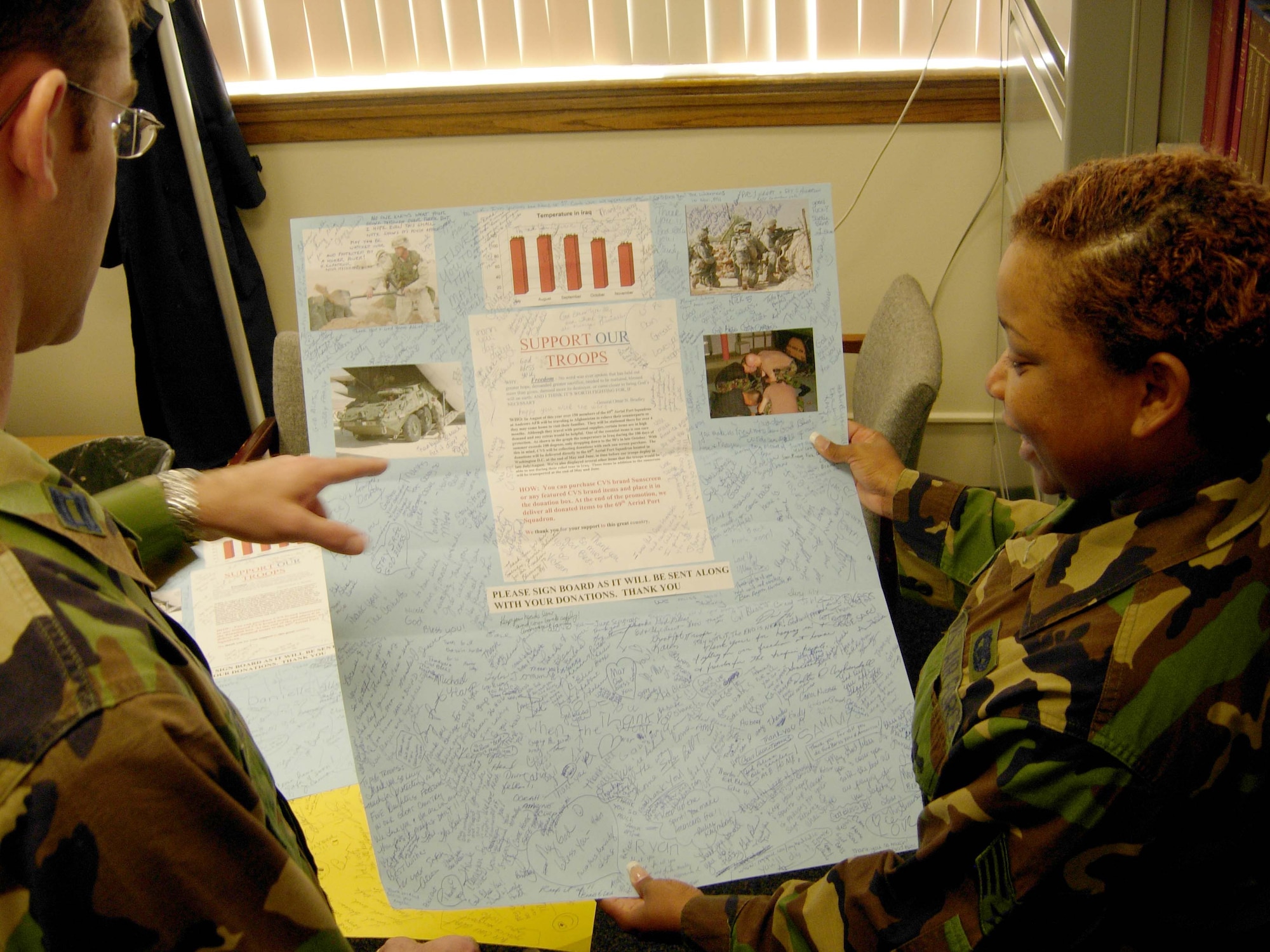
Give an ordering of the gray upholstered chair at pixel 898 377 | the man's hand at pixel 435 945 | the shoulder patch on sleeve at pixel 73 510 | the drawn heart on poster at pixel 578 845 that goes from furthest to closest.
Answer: the gray upholstered chair at pixel 898 377, the drawn heart on poster at pixel 578 845, the man's hand at pixel 435 945, the shoulder patch on sleeve at pixel 73 510

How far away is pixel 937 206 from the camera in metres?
2.64

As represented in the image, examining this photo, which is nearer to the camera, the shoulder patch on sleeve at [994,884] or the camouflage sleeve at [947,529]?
the shoulder patch on sleeve at [994,884]

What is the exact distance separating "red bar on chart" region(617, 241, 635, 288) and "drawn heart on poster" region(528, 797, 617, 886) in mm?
672

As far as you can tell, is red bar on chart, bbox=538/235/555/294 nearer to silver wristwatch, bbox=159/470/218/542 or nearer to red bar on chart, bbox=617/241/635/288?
red bar on chart, bbox=617/241/635/288

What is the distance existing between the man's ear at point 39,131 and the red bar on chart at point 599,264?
0.74 metres

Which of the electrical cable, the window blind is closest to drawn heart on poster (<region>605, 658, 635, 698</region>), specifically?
the electrical cable

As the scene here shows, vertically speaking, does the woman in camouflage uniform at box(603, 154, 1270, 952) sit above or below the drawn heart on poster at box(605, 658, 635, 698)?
above

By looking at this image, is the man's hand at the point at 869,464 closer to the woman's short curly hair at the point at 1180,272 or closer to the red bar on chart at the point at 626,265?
the red bar on chart at the point at 626,265

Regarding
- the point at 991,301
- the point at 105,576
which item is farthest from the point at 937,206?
the point at 105,576

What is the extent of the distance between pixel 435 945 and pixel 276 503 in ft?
1.55

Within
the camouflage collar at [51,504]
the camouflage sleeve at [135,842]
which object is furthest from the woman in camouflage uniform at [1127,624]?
the camouflage collar at [51,504]

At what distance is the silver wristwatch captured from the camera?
2.92 feet

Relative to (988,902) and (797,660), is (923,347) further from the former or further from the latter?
(988,902)

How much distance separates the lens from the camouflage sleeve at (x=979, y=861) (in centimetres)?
68
